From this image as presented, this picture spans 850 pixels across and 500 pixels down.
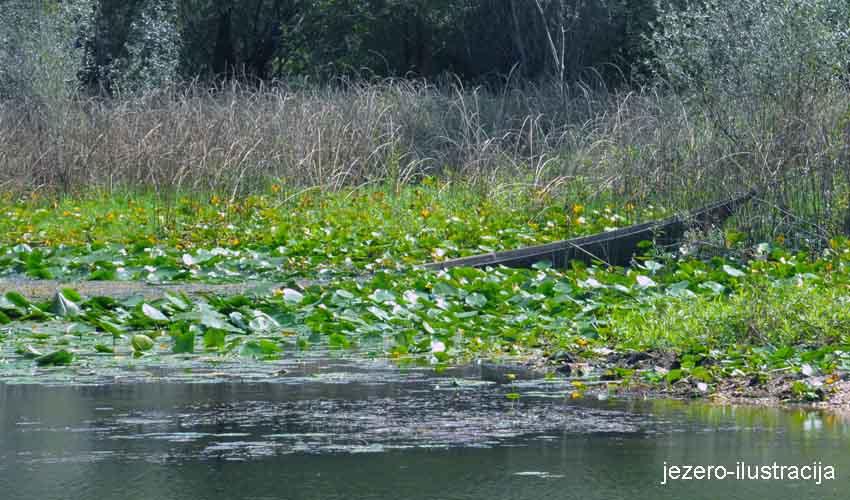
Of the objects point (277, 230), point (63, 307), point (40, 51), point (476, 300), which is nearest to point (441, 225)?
point (277, 230)

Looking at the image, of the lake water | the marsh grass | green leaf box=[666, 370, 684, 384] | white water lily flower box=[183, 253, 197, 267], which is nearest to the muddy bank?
green leaf box=[666, 370, 684, 384]

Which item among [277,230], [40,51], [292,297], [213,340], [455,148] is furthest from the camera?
[40,51]

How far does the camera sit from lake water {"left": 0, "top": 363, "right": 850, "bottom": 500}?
4.86 m

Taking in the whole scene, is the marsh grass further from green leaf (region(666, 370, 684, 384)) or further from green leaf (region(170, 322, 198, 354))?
green leaf (region(170, 322, 198, 354))

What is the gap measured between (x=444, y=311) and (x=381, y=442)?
3.58 m

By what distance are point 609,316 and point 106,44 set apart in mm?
27841

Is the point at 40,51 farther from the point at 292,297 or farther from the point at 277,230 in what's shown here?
the point at 292,297

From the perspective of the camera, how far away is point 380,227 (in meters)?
14.5

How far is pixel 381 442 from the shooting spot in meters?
5.62

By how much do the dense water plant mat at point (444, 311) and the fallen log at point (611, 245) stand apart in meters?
0.24

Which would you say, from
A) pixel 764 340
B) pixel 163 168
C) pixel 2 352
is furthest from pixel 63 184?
pixel 764 340

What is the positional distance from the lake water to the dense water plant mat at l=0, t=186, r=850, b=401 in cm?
45

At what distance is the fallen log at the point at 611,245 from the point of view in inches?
473

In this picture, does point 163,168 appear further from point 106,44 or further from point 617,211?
point 106,44
